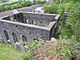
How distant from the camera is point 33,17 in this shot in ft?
43.1

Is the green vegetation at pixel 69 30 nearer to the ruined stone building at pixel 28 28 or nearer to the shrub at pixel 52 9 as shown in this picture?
the shrub at pixel 52 9

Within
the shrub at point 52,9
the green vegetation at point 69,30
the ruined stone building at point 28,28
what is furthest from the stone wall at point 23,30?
the shrub at point 52,9

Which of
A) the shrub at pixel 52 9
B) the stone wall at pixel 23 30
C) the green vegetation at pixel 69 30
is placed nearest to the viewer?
the green vegetation at pixel 69 30

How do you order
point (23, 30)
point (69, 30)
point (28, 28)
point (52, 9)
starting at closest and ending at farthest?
point (69, 30) → point (28, 28) → point (23, 30) → point (52, 9)

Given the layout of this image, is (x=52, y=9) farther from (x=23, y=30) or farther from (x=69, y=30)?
(x=69, y=30)

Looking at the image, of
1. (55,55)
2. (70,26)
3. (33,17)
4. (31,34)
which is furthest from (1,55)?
(33,17)

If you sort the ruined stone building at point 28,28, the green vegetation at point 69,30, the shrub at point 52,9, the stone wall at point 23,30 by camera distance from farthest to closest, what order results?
the shrub at point 52,9 → the ruined stone building at point 28,28 → the stone wall at point 23,30 → the green vegetation at point 69,30

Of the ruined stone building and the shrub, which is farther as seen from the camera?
the shrub

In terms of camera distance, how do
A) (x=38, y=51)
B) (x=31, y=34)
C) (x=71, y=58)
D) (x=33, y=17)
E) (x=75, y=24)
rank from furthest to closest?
(x=33, y=17), (x=31, y=34), (x=75, y=24), (x=38, y=51), (x=71, y=58)

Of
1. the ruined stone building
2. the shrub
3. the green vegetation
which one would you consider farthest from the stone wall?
the shrub

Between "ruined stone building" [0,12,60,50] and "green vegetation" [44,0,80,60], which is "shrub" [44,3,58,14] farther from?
"ruined stone building" [0,12,60,50]

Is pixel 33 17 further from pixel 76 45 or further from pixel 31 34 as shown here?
pixel 76 45

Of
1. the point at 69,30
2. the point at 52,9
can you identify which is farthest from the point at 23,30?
the point at 52,9

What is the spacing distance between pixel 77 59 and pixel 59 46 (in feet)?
2.05
